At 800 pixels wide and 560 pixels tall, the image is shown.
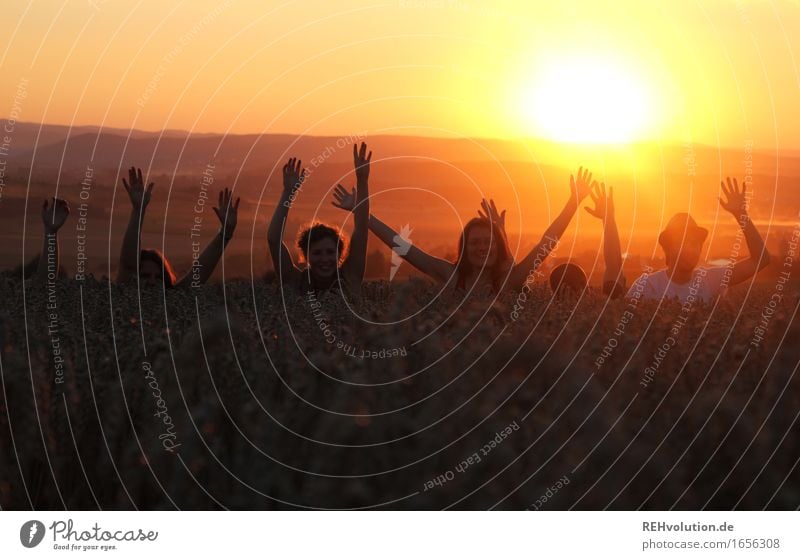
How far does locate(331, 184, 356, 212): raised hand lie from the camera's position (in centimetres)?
821

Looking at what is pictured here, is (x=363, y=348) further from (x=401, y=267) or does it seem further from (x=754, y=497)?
(x=401, y=267)

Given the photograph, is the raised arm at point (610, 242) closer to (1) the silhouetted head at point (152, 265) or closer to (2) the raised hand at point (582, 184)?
(2) the raised hand at point (582, 184)

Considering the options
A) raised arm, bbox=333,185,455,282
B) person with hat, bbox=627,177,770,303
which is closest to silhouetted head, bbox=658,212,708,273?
person with hat, bbox=627,177,770,303

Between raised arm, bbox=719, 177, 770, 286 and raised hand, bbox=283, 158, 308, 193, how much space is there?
316 centimetres

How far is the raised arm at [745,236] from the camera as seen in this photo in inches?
299

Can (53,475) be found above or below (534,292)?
below

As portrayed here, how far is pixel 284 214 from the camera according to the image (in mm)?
8586

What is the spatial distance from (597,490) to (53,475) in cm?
194

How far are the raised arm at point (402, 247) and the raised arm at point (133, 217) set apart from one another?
1388mm

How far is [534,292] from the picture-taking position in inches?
172

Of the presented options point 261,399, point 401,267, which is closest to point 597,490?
point 261,399
